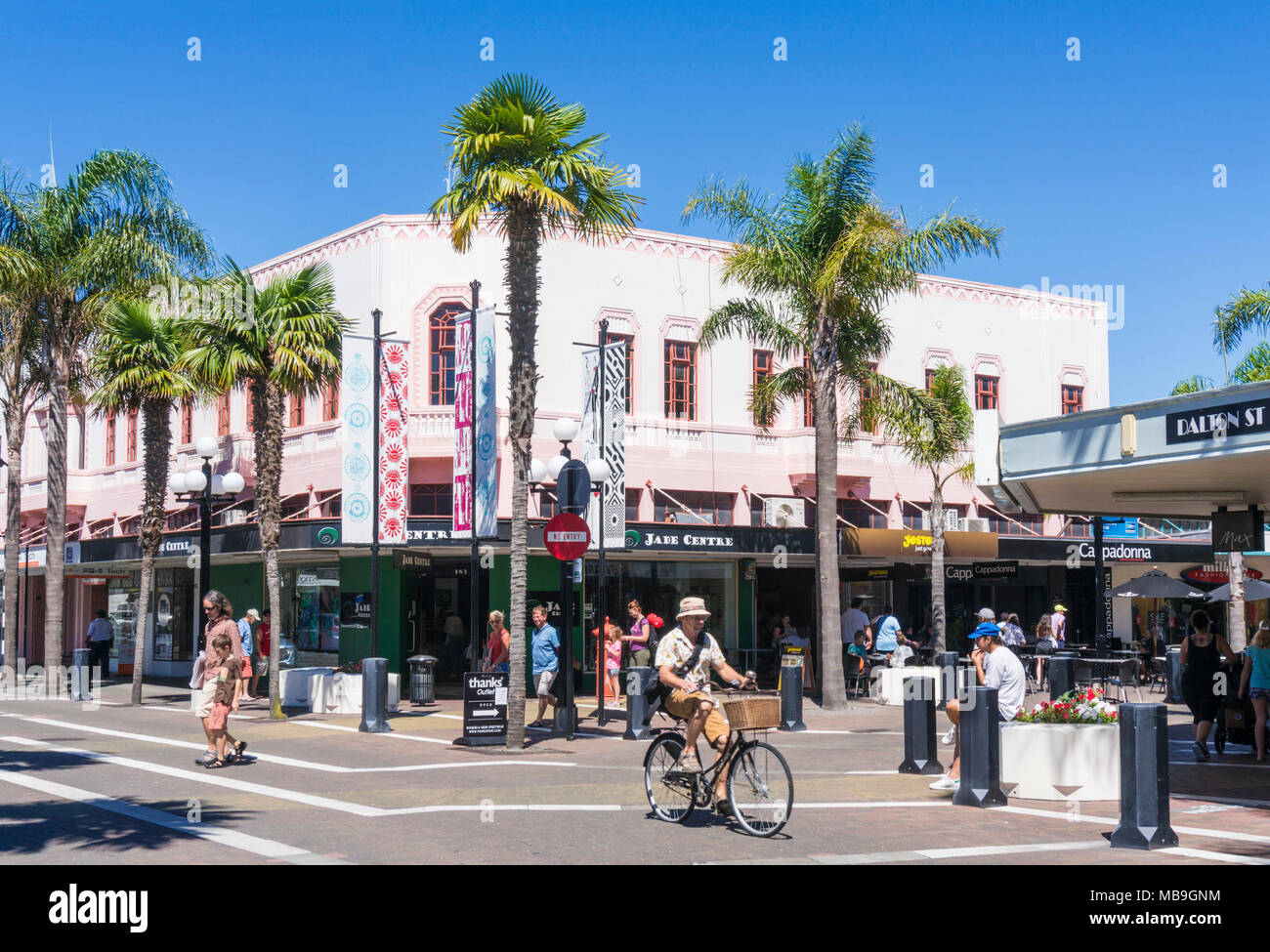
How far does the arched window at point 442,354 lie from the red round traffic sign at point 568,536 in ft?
37.4

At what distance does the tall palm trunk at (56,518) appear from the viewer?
2702 cm

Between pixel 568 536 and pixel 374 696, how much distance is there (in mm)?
4178

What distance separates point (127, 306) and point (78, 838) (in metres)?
17.2

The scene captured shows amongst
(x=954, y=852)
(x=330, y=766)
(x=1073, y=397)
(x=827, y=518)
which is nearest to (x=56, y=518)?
(x=330, y=766)

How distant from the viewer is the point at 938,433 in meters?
26.6

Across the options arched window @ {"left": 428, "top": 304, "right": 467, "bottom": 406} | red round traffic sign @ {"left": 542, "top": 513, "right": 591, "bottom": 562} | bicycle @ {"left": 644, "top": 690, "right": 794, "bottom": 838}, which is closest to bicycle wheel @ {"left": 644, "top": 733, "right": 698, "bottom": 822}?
bicycle @ {"left": 644, "top": 690, "right": 794, "bottom": 838}

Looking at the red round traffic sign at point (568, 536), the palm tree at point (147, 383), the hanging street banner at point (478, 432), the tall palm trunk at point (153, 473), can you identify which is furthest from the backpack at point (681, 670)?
the tall palm trunk at point (153, 473)

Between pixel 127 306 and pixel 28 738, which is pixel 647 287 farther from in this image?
pixel 28 738

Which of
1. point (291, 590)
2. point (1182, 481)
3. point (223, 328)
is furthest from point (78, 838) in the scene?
point (291, 590)

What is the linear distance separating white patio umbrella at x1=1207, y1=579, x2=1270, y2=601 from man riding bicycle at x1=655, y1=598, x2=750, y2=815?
751 inches

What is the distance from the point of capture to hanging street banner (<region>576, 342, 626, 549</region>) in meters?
22.5

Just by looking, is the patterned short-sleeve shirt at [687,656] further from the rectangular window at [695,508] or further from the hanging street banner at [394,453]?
the rectangular window at [695,508]

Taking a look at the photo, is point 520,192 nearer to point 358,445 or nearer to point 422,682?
point 358,445
